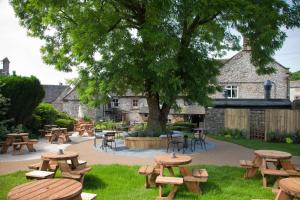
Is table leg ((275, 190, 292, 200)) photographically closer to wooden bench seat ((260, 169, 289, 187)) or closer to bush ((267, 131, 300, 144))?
wooden bench seat ((260, 169, 289, 187))

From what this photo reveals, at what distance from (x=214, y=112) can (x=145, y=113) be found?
12.0m

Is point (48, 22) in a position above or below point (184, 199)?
above

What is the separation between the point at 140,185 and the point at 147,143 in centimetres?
761

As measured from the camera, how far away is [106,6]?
16438 mm

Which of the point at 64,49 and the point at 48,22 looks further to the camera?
the point at 64,49

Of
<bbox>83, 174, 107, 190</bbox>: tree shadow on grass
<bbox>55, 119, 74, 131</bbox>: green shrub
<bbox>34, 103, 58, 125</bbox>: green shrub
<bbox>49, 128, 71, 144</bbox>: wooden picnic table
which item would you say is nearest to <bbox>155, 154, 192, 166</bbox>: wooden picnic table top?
<bbox>83, 174, 107, 190</bbox>: tree shadow on grass

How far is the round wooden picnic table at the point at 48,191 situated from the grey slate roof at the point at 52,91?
44380mm

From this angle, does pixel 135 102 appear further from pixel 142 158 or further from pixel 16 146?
pixel 142 158

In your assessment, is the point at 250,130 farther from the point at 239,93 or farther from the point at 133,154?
the point at 239,93

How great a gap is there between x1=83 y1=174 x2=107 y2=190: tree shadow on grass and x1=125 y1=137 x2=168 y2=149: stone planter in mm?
6853

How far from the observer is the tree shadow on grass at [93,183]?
9062mm

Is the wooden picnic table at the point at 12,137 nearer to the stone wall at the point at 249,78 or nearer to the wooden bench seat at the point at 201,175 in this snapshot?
the wooden bench seat at the point at 201,175

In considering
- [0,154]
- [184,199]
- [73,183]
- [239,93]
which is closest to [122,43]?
[0,154]

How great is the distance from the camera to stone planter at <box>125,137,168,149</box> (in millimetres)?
16938
